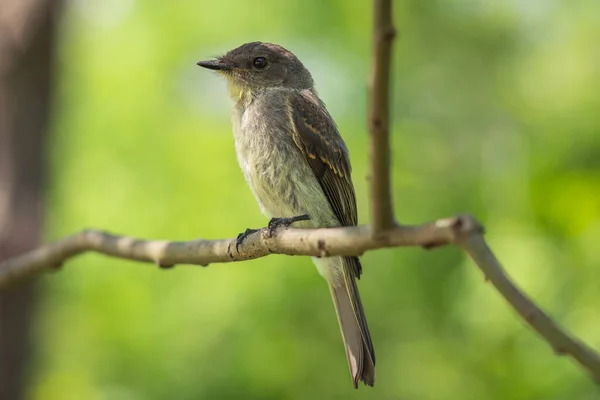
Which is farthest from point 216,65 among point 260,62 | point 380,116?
point 380,116

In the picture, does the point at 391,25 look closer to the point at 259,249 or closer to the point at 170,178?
the point at 259,249

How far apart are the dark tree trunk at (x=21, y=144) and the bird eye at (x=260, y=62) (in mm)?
2457

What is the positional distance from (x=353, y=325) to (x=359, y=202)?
2.60 meters

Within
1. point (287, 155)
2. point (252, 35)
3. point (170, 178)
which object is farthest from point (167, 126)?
point (287, 155)

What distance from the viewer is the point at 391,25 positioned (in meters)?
2.01

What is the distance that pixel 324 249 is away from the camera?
110 inches

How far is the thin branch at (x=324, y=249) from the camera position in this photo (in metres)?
1.99

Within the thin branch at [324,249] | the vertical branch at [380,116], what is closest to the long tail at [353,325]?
the thin branch at [324,249]

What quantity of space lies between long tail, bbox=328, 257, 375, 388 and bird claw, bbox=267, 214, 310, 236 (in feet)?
1.24

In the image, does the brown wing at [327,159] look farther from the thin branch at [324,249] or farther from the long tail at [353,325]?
the thin branch at [324,249]

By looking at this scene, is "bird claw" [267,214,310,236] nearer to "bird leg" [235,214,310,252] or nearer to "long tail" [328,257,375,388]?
"bird leg" [235,214,310,252]

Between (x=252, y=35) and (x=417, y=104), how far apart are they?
162 centimetres

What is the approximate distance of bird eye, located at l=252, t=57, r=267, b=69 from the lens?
16.9ft

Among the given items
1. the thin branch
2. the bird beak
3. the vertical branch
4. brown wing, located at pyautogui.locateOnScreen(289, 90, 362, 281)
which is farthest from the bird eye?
the vertical branch
